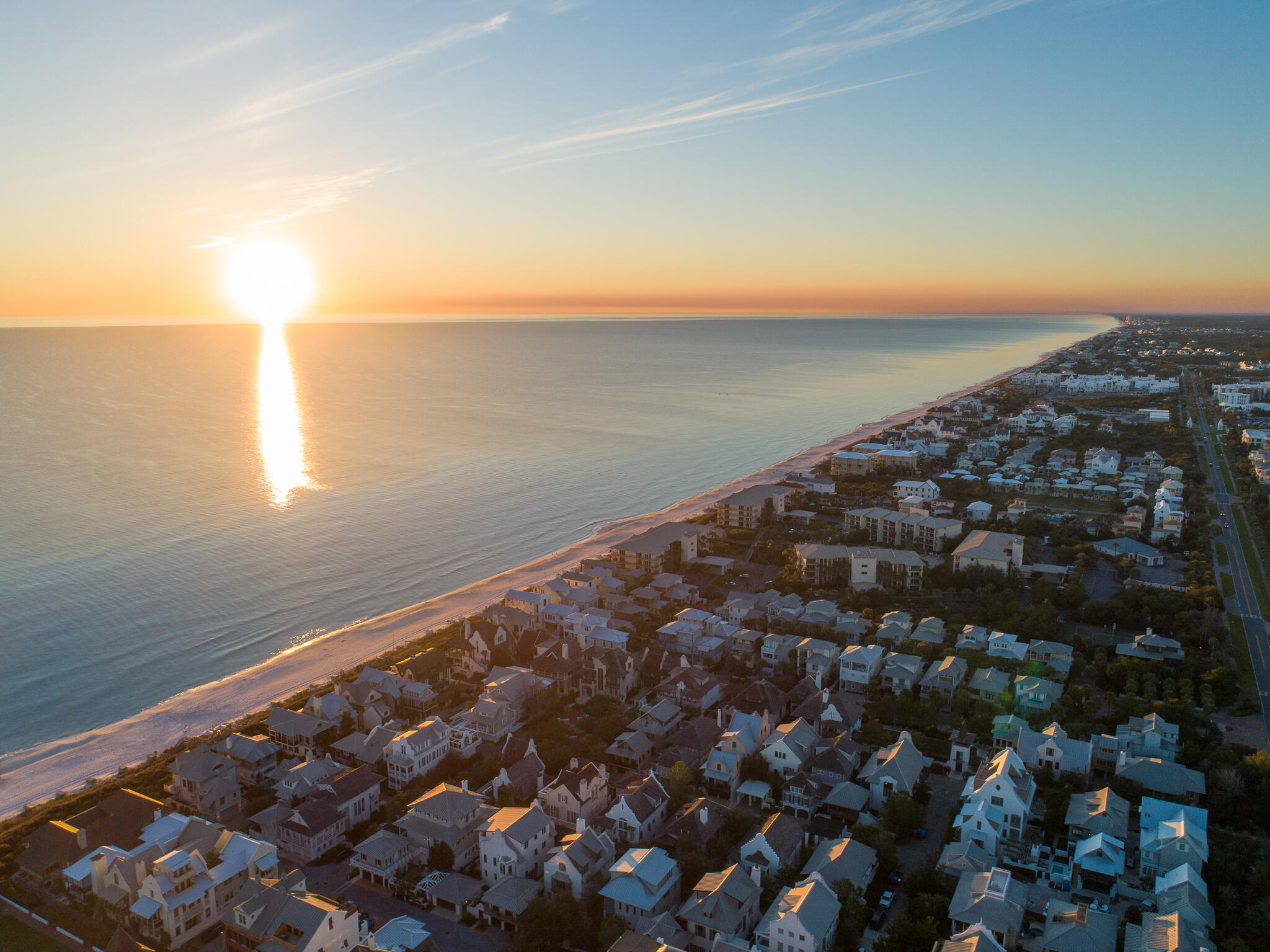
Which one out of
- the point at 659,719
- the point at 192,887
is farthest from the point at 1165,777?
the point at 192,887

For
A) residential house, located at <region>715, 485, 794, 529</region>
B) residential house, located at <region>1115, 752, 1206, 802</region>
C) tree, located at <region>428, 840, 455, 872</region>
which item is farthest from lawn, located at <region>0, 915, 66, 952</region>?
residential house, located at <region>715, 485, 794, 529</region>

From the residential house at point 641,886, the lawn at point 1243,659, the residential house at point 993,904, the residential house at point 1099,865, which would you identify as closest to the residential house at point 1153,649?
the lawn at point 1243,659

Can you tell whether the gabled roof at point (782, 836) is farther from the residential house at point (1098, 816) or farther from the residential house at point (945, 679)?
the residential house at point (945, 679)

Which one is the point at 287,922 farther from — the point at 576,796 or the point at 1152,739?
the point at 1152,739

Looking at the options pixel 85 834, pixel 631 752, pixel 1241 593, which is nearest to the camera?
pixel 85 834

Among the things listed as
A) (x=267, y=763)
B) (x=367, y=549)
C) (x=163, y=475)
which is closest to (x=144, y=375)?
(x=163, y=475)
